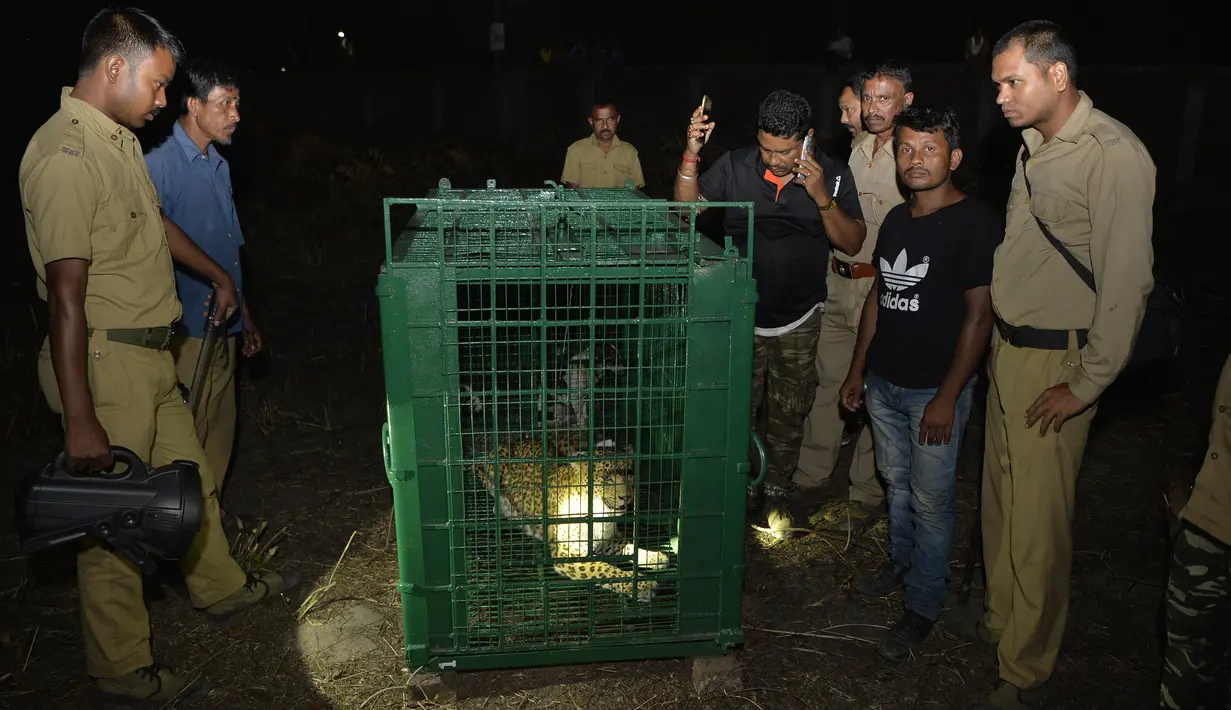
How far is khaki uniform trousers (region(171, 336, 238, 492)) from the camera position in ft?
13.5

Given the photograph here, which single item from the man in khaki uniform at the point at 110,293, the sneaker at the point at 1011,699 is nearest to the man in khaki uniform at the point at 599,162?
the man in khaki uniform at the point at 110,293

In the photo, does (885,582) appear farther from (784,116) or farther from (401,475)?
(401,475)

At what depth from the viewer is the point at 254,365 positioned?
22.6ft

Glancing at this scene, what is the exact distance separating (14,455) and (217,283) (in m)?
2.43

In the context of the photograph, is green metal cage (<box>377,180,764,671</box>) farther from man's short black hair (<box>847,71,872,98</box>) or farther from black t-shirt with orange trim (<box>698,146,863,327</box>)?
man's short black hair (<box>847,71,872,98</box>)

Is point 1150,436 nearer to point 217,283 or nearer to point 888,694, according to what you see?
point 888,694

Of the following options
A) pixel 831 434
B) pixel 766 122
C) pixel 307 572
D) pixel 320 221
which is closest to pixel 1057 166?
pixel 766 122

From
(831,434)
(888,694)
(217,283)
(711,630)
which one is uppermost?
(217,283)

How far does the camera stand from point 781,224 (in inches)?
173

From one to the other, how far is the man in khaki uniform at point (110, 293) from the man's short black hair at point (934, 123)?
104 inches

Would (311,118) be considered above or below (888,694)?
above

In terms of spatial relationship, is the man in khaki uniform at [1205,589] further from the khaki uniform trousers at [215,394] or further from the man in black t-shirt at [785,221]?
the khaki uniform trousers at [215,394]

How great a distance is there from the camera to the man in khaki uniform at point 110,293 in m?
2.90

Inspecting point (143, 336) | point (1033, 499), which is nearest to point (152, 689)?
point (143, 336)
